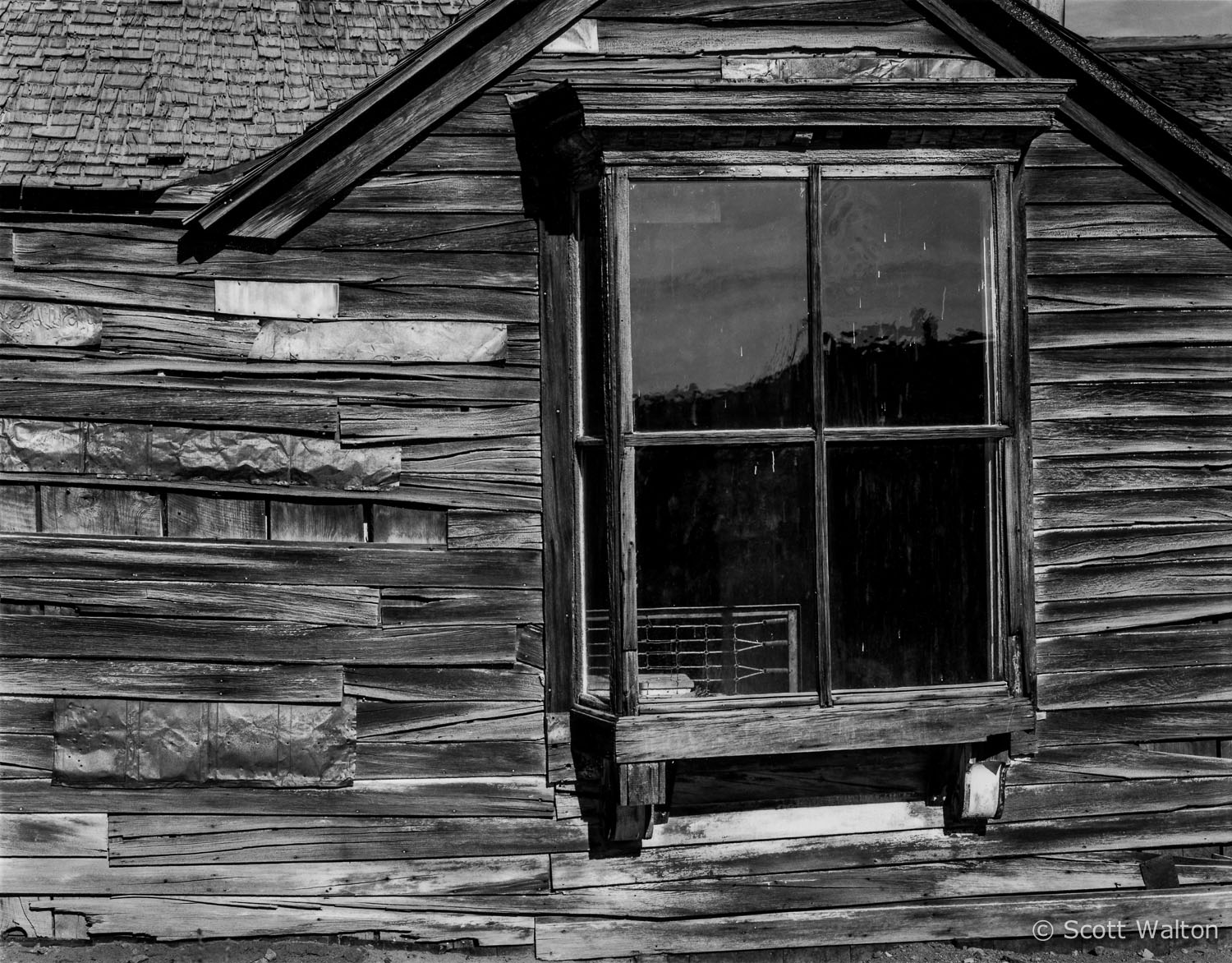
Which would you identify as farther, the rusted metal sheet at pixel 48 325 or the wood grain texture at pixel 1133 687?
the wood grain texture at pixel 1133 687

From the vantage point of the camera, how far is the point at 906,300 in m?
4.54

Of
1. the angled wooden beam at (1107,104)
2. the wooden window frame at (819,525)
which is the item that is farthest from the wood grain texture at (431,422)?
the angled wooden beam at (1107,104)

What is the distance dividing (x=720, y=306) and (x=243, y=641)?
90.3 inches

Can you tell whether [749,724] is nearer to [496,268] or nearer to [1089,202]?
[496,268]

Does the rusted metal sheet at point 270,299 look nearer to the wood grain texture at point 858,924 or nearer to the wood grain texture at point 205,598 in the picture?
the wood grain texture at point 205,598

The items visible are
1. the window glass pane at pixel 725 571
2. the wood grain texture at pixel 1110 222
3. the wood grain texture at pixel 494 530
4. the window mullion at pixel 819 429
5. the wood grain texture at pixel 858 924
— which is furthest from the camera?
the wood grain texture at pixel 1110 222

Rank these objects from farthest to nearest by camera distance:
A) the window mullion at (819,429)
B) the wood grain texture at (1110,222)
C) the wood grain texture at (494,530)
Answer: the wood grain texture at (1110,222) < the wood grain texture at (494,530) < the window mullion at (819,429)

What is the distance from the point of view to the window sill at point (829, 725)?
14.1ft

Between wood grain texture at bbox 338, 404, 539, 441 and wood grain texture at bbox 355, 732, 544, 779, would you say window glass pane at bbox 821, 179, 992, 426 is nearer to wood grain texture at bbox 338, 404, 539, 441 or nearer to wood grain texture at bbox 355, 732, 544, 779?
wood grain texture at bbox 338, 404, 539, 441

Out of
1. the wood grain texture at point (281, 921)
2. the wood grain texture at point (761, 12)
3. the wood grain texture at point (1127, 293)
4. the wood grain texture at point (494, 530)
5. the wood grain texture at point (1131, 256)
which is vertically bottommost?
the wood grain texture at point (281, 921)

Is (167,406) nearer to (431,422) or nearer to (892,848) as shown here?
(431,422)

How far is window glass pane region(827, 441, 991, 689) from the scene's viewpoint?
4602mm

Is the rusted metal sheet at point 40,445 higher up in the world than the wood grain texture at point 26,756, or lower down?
higher up

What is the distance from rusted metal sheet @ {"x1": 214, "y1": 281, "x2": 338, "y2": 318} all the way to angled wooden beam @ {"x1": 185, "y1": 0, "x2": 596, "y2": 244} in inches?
7.3
